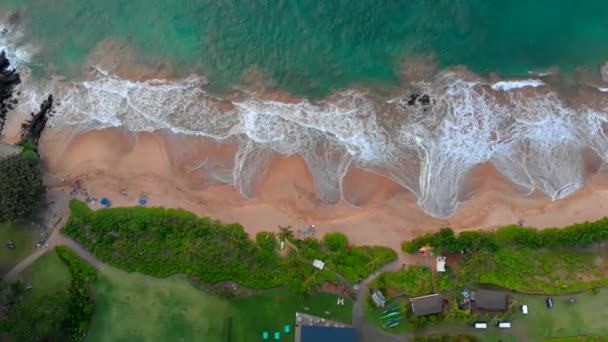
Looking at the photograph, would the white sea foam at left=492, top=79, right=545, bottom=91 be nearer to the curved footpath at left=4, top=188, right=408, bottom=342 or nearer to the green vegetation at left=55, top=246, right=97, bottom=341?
the curved footpath at left=4, top=188, right=408, bottom=342

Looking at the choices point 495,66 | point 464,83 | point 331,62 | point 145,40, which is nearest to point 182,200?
point 145,40

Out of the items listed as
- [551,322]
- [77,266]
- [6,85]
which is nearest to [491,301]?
[551,322]

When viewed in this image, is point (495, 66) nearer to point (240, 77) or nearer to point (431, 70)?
point (431, 70)

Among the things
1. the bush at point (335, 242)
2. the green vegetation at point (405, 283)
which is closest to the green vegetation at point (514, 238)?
the green vegetation at point (405, 283)

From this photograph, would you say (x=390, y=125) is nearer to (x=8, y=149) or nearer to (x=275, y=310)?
(x=275, y=310)

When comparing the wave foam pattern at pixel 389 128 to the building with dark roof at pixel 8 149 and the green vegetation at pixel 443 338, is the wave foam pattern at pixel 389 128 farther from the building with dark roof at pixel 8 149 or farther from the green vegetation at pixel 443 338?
the green vegetation at pixel 443 338

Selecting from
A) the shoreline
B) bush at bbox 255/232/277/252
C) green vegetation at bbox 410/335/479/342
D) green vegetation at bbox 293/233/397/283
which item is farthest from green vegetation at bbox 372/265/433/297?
bush at bbox 255/232/277/252

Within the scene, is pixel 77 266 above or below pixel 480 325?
above
